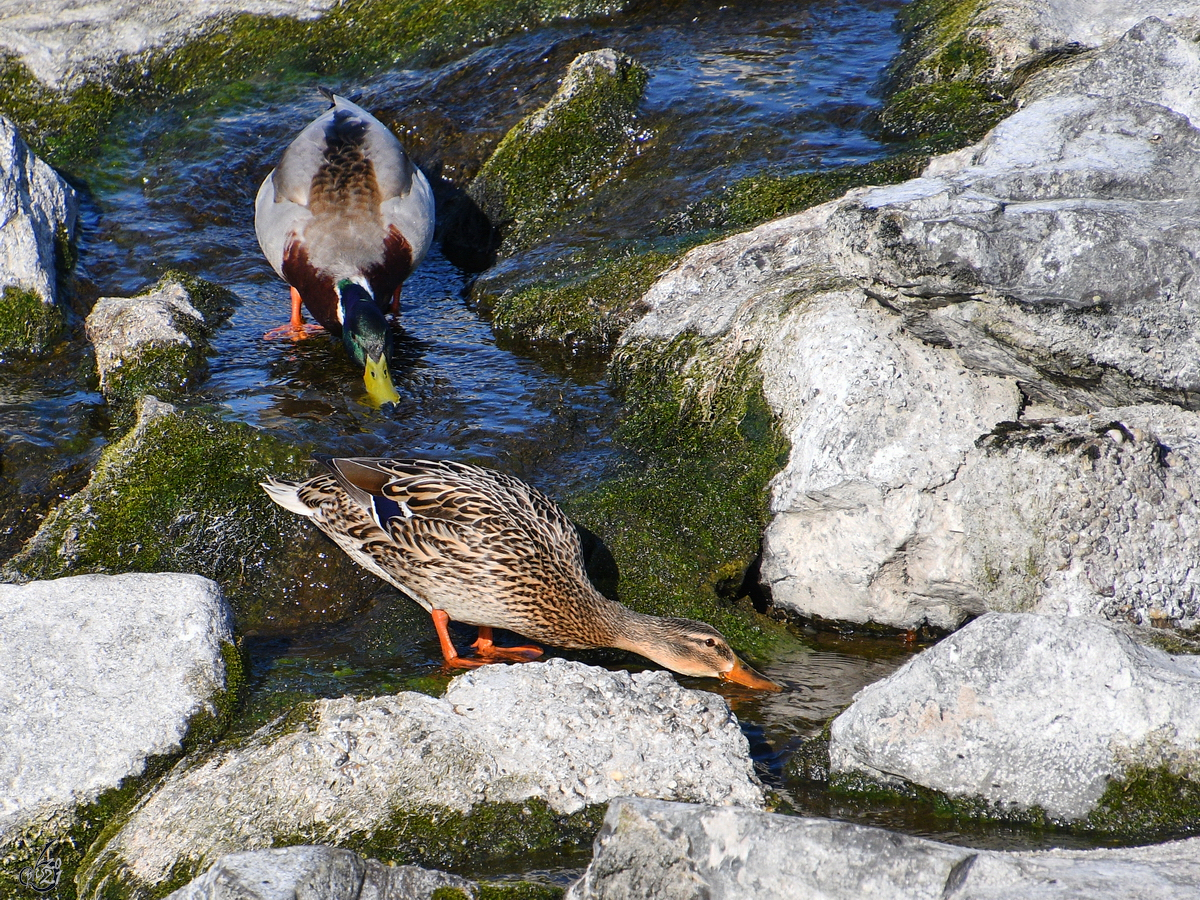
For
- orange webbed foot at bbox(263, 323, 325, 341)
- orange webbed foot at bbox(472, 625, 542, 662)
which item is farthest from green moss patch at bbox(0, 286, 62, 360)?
orange webbed foot at bbox(472, 625, 542, 662)

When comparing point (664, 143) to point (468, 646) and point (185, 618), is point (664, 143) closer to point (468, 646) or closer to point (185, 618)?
point (468, 646)

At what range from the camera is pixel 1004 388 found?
510 cm

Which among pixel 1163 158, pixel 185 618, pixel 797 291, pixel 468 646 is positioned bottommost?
pixel 468 646

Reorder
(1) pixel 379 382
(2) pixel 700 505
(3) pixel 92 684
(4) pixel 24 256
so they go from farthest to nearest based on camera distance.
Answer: (4) pixel 24 256
(1) pixel 379 382
(2) pixel 700 505
(3) pixel 92 684

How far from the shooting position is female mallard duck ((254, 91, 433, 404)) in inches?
281

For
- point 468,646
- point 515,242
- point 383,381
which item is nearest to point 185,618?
point 468,646

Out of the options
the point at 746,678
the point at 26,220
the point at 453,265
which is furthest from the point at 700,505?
the point at 26,220

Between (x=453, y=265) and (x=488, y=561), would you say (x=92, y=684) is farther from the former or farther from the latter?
(x=453, y=265)

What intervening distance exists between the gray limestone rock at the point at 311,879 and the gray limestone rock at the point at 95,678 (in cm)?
90

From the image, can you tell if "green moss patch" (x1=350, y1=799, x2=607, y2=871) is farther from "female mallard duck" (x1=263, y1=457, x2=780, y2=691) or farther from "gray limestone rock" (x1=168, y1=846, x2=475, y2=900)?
"female mallard duck" (x1=263, y1=457, x2=780, y2=691)

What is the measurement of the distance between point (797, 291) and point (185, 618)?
3.45 metres

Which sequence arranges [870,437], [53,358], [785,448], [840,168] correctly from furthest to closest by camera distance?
[840,168], [53,358], [785,448], [870,437]

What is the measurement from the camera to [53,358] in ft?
23.1

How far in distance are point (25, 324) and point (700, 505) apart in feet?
15.8
